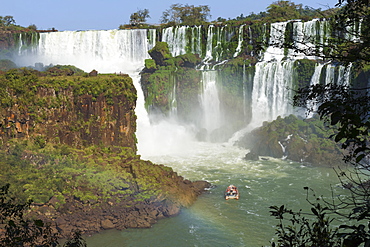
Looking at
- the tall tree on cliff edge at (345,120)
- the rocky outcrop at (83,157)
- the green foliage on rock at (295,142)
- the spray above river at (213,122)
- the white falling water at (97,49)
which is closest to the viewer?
the tall tree on cliff edge at (345,120)

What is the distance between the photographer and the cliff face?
1878 centimetres

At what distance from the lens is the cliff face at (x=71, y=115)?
61.6ft

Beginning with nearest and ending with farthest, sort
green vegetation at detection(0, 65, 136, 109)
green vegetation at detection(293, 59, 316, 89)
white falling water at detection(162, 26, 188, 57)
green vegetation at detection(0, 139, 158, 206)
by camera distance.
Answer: green vegetation at detection(0, 139, 158, 206)
green vegetation at detection(0, 65, 136, 109)
green vegetation at detection(293, 59, 316, 89)
white falling water at detection(162, 26, 188, 57)

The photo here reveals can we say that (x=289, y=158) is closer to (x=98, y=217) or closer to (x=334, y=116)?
(x=98, y=217)

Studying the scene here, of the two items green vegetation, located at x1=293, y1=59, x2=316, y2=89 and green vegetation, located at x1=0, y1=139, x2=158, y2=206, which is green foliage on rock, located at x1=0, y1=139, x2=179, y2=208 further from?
green vegetation, located at x1=293, y1=59, x2=316, y2=89

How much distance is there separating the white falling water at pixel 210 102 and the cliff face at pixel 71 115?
47.0ft

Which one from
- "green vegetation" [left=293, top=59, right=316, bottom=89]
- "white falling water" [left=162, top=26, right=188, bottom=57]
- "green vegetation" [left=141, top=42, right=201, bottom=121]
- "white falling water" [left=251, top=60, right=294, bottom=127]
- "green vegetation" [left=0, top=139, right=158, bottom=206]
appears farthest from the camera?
"white falling water" [left=162, top=26, right=188, bottom=57]

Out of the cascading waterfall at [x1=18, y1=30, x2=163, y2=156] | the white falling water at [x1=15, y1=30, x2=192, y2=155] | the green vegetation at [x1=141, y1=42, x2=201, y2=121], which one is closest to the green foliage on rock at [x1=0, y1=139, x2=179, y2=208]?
the green vegetation at [x1=141, y1=42, x2=201, y2=121]

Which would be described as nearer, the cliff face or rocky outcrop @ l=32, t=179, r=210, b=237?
rocky outcrop @ l=32, t=179, r=210, b=237

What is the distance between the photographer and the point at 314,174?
23828 mm

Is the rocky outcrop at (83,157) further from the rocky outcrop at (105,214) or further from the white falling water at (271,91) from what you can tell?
the white falling water at (271,91)

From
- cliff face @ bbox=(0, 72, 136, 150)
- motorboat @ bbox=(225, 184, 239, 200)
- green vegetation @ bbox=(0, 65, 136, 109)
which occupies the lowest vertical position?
motorboat @ bbox=(225, 184, 239, 200)

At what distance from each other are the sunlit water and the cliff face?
491 centimetres

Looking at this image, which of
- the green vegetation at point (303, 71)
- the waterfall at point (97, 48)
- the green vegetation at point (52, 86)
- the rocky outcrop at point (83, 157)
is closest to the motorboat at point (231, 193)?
the rocky outcrop at point (83, 157)
